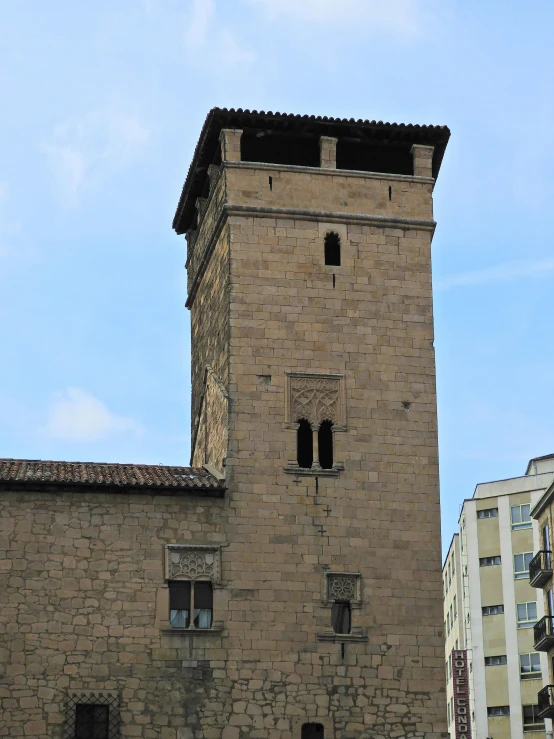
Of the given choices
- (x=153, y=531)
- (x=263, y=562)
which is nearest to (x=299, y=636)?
(x=263, y=562)

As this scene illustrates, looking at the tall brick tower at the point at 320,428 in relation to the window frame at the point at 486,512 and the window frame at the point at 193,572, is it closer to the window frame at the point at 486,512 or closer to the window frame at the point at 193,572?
the window frame at the point at 193,572

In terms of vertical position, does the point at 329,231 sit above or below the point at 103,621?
above

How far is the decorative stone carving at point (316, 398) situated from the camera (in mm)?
30016

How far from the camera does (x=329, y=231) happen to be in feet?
104

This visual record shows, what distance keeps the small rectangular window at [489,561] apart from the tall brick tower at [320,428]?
30.6 metres

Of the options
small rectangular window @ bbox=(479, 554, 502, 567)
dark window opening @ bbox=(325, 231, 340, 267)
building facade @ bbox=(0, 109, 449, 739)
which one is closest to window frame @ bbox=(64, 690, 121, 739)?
building facade @ bbox=(0, 109, 449, 739)

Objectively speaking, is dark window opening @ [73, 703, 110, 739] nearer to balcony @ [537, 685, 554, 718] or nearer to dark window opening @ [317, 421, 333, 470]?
dark window opening @ [317, 421, 333, 470]

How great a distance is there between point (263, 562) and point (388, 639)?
118 inches

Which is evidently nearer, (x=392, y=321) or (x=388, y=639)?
(x=388, y=639)

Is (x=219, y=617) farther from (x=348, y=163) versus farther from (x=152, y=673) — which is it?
(x=348, y=163)

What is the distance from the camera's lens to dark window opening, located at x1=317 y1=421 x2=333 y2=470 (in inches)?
1177

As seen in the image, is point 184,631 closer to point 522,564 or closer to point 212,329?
point 212,329

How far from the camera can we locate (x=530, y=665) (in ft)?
193

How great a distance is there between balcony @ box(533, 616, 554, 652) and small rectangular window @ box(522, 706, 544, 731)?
1116 cm
